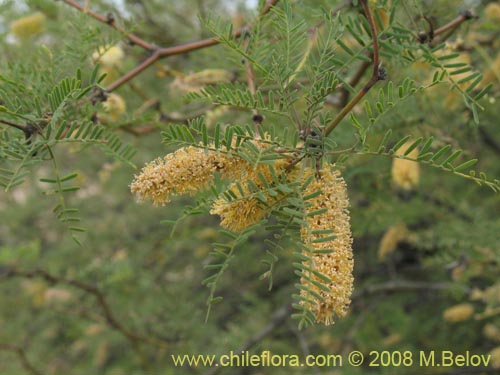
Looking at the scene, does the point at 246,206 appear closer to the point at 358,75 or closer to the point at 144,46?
the point at 358,75

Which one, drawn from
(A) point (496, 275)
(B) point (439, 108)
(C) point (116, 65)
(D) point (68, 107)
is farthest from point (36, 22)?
(A) point (496, 275)

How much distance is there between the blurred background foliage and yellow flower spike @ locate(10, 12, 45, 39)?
1cm

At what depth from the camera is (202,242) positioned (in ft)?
8.93

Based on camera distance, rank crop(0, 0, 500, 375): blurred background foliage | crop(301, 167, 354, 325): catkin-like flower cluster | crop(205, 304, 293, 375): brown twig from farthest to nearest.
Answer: crop(205, 304, 293, 375): brown twig, crop(0, 0, 500, 375): blurred background foliage, crop(301, 167, 354, 325): catkin-like flower cluster

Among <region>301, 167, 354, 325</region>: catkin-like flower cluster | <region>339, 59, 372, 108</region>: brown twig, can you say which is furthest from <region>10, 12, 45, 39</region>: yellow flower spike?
<region>301, 167, 354, 325</region>: catkin-like flower cluster

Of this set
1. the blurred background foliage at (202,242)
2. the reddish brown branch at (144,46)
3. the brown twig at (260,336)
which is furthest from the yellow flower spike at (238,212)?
the brown twig at (260,336)

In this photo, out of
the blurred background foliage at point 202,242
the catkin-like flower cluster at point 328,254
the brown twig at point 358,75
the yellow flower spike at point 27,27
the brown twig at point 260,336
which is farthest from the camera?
the brown twig at point 260,336

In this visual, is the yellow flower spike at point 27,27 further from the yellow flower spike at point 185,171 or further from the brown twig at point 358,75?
the yellow flower spike at point 185,171

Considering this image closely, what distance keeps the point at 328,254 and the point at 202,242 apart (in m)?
2.21

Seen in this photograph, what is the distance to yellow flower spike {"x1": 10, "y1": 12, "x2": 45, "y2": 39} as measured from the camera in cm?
144

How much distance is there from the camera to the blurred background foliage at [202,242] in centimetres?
116

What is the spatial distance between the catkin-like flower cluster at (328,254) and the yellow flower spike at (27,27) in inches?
49.3

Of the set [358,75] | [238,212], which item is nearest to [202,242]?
[358,75]

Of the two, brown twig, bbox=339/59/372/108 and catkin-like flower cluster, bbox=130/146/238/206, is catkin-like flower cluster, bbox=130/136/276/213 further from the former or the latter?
brown twig, bbox=339/59/372/108
